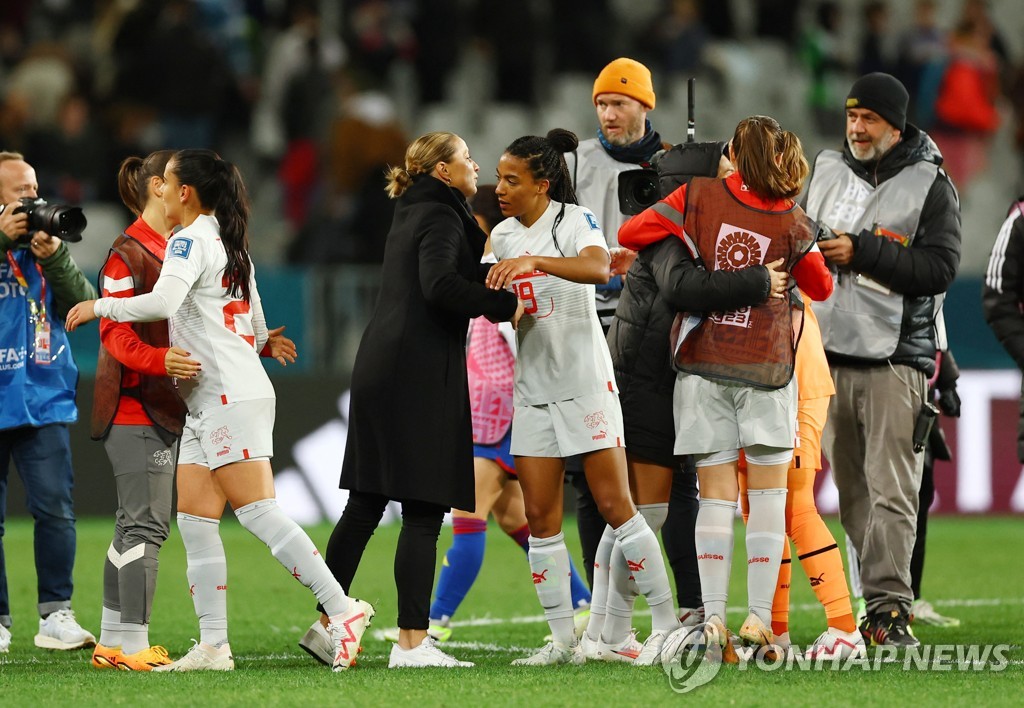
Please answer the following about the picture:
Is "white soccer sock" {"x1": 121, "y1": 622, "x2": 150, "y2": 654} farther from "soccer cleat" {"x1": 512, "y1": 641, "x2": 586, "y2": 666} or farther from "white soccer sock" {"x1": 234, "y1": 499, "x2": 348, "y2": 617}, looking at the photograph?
"soccer cleat" {"x1": 512, "y1": 641, "x2": 586, "y2": 666}

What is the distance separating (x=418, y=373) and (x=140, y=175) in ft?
4.99

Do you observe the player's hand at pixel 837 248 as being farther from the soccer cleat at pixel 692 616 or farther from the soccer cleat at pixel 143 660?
the soccer cleat at pixel 143 660

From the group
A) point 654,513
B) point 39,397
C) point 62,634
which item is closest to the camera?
point 654,513

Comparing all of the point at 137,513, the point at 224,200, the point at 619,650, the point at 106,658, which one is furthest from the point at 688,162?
the point at 106,658

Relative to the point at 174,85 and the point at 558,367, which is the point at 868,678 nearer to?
the point at 558,367

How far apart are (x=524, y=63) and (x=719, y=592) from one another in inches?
474

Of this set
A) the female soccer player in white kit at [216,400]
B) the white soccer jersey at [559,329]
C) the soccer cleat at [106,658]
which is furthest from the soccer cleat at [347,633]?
the white soccer jersey at [559,329]

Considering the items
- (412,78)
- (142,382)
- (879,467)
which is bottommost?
(879,467)

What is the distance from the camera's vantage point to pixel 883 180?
6922 mm

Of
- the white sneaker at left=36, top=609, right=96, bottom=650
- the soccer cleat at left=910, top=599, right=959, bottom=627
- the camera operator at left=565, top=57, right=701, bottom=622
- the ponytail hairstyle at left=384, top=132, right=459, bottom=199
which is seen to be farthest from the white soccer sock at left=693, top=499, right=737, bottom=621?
the white sneaker at left=36, top=609, right=96, bottom=650

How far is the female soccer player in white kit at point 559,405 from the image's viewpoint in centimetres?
600

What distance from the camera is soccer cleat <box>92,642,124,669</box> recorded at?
6105mm

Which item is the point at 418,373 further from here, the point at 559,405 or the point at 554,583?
the point at 554,583

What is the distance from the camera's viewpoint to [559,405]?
6.04m
